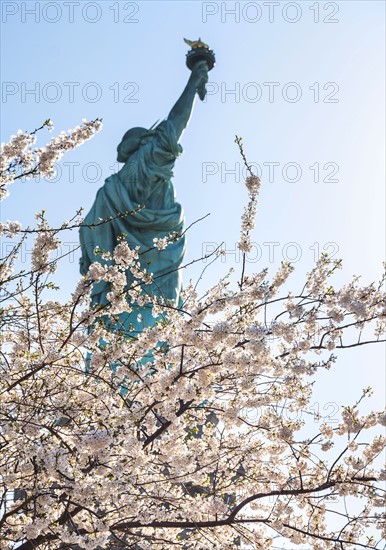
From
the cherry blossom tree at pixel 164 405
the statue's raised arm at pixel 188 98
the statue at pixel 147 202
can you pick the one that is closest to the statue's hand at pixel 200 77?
the statue's raised arm at pixel 188 98

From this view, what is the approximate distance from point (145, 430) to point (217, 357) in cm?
75

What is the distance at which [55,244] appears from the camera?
16.1 feet

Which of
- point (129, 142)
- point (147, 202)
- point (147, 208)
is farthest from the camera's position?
point (129, 142)

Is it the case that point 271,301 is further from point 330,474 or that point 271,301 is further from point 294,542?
point 294,542

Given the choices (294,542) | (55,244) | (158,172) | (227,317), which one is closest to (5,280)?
(55,244)

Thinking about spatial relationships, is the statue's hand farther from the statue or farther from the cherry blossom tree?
the cherry blossom tree

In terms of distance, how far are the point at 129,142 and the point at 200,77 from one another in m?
1.97

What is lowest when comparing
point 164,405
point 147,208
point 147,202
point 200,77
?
point 164,405

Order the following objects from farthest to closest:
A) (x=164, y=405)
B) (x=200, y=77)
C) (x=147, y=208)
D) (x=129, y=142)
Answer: (x=200, y=77) < (x=129, y=142) < (x=147, y=208) < (x=164, y=405)

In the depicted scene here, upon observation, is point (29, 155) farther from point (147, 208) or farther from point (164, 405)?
point (147, 208)

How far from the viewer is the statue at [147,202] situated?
43.9 feet

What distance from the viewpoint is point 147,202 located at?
14062 mm

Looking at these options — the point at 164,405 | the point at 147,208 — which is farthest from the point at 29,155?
the point at 147,208

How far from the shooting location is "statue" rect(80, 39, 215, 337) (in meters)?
13.4
